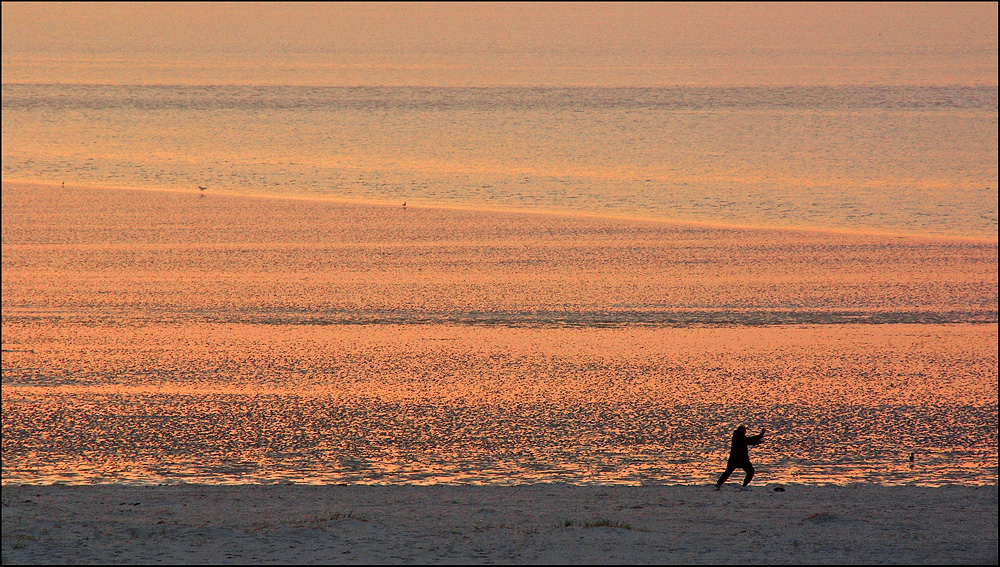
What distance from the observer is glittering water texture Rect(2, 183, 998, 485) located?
35.5ft

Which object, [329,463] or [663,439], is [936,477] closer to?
[663,439]

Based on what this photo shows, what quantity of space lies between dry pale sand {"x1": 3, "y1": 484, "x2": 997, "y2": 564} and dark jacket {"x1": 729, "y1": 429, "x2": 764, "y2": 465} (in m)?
0.29

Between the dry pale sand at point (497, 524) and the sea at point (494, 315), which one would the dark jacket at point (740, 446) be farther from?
the sea at point (494, 315)

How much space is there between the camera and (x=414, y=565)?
24.4 feet

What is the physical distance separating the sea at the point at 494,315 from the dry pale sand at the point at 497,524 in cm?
60

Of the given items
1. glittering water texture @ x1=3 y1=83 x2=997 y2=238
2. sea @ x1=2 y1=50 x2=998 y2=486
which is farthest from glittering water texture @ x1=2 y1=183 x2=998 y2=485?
glittering water texture @ x1=3 y1=83 x2=997 y2=238

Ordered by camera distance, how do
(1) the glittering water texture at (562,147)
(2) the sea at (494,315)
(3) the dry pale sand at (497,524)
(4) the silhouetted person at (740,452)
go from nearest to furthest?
(3) the dry pale sand at (497,524)
(4) the silhouetted person at (740,452)
(2) the sea at (494,315)
(1) the glittering water texture at (562,147)

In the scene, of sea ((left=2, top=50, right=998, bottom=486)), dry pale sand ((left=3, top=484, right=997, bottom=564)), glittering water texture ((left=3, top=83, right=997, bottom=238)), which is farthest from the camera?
glittering water texture ((left=3, top=83, right=997, bottom=238))

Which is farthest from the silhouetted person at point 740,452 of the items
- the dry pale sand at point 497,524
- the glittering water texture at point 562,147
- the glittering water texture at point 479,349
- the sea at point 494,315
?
the glittering water texture at point 562,147

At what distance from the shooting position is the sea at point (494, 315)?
10984 mm

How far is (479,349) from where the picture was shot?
14.2 m

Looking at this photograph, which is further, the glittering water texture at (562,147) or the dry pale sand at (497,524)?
the glittering water texture at (562,147)

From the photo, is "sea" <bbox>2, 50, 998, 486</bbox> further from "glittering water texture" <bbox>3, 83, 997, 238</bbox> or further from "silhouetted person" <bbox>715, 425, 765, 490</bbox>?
"silhouetted person" <bbox>715, 425, 765, 490</bbox>

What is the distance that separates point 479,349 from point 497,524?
5878 millimetres
